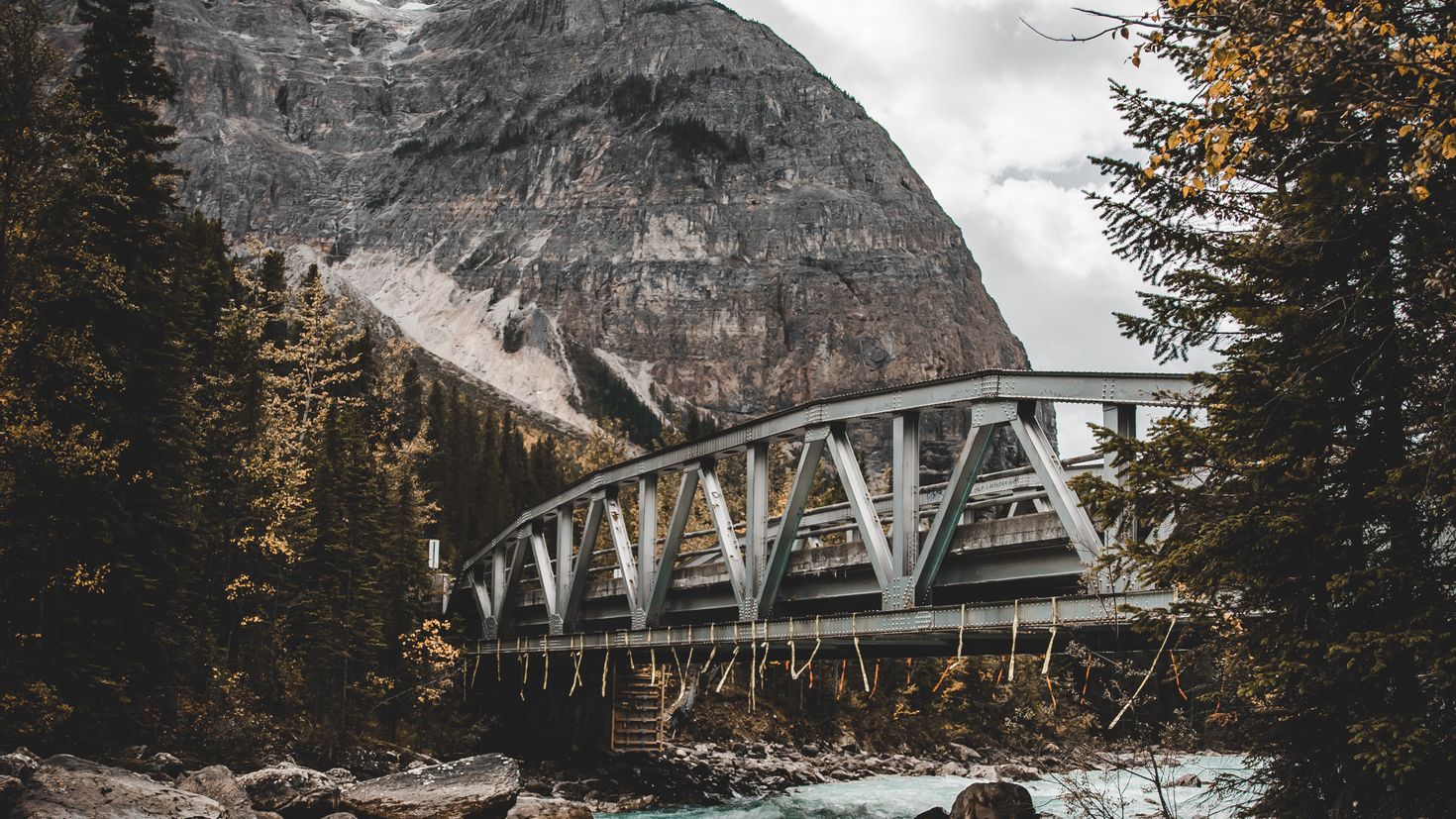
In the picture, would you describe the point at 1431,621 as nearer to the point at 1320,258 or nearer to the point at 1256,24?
the point at 1320,258

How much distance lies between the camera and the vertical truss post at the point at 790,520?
788 inches

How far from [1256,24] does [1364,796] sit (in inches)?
263

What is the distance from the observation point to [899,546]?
59.8ft

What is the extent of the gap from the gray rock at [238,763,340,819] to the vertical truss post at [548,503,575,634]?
29.7 feet

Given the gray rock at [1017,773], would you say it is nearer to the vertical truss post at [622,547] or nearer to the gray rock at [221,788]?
the vertical truss post at [622,547]

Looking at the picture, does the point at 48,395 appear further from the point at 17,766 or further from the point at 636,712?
the point at 636,712

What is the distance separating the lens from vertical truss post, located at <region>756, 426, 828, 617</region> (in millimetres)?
20016

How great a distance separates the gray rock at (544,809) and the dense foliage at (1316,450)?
1495 centimetres

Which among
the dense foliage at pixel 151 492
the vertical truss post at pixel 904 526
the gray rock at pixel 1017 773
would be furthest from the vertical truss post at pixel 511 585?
the vertical truss post at pixel 904 526

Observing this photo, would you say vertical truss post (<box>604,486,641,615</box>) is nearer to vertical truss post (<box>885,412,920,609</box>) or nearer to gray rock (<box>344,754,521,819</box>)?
gray rock (<box>344,754,521,819</box>)

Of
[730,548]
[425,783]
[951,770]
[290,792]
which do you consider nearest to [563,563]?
[425,783]

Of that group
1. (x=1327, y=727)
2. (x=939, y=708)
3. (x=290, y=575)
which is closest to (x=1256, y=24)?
(x=1327, y=727)

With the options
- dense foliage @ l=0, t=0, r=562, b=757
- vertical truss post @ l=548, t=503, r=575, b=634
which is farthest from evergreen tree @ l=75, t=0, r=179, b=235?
vertical truss post @ l=548, t=503, r=575, b=634

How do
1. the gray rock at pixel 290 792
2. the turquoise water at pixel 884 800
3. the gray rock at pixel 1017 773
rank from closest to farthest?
1. the gray rock at pixel 290 792
2. the turquoise water at pixel 884 800
3. the gray rock at pixel 1017 773
